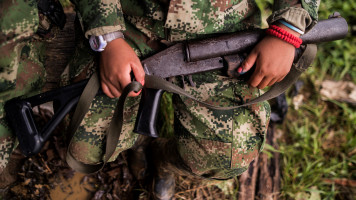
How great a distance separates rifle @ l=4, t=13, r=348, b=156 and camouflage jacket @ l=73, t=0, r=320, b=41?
9 cm

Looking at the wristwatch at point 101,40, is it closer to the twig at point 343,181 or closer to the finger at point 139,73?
the finger at point 139,73

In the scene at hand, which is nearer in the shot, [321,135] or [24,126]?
[24,126]

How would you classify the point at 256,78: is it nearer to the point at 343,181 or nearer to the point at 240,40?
the point at 240,40

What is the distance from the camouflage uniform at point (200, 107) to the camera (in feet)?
4.83

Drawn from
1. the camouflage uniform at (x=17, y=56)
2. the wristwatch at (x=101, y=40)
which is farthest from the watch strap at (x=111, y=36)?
the camouflage uniform at (x=17, y=56)

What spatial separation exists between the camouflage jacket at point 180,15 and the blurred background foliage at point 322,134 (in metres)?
1.45

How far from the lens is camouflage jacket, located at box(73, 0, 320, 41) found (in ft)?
4.51

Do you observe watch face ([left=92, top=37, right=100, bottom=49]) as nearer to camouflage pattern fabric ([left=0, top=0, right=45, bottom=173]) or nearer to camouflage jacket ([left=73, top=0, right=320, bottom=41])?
camouflage jacket ([left=73, top=0, right=320, bottom=41])

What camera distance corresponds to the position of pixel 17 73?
1479 mm

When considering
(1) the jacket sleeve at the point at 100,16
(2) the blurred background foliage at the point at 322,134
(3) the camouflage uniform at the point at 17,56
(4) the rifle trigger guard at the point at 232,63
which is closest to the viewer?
(3) the camouflage uniform at the point at 17,56

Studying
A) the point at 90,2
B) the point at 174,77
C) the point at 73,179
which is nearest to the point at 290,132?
the point at 174,77

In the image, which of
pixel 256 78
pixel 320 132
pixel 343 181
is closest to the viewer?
pixel 256 78

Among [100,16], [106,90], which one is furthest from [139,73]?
[100,16]

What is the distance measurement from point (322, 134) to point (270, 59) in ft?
5.49
